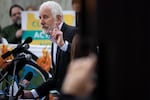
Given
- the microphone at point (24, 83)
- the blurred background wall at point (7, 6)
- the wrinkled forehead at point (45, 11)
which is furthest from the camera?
A: the blurred background wall at point (7, 6)

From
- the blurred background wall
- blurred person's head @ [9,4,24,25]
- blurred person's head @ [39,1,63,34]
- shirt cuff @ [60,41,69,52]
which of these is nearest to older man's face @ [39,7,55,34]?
blurred person's head @ [39,1,63,34]

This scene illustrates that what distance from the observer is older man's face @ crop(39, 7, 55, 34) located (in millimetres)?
6266

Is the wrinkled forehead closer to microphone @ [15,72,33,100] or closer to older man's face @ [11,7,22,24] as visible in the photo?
microphone @ [15,72,33,100]

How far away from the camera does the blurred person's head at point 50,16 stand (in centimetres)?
633

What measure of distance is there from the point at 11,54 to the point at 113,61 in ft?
15.0

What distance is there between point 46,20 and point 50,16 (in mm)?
68

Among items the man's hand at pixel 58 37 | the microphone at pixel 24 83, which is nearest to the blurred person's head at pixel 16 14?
the microphone at pixel 24 83

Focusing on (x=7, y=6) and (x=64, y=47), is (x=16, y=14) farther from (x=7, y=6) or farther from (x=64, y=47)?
(x=64, y=47)

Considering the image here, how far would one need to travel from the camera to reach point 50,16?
21.1 feet

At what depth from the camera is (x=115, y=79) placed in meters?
2.05

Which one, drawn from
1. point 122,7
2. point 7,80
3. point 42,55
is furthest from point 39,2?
point 122,7

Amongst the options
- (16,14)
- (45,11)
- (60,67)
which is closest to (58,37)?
(60,67)

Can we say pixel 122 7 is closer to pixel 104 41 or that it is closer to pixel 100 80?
pixel 104 41

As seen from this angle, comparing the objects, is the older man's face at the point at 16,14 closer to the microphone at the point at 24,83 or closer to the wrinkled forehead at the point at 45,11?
the microphone at the point at 24,83
